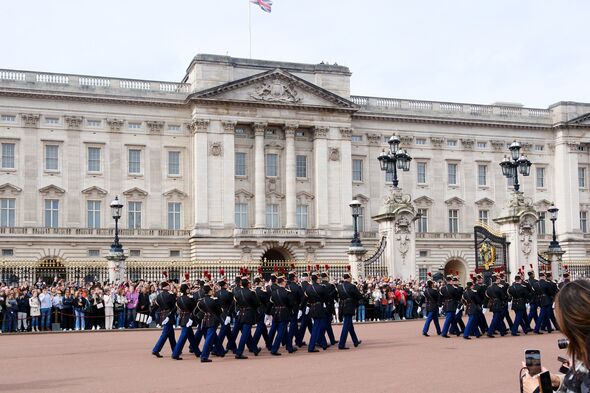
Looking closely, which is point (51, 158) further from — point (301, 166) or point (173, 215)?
point (301, 166)

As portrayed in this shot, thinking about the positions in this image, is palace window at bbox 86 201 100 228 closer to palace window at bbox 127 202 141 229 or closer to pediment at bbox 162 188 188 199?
palace window at bbox 127 202 141 229

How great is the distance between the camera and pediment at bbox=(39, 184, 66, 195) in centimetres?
5547

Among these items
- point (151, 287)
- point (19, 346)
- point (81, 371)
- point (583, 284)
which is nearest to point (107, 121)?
point (151, 287)

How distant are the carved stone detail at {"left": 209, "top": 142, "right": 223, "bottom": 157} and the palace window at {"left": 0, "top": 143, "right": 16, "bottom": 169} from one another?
43.0 feet

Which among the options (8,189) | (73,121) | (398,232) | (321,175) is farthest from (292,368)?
(321,175)

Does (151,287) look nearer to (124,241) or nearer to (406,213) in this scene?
(406,213)

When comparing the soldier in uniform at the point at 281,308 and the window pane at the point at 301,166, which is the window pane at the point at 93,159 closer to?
the window pane at the point at 301,166

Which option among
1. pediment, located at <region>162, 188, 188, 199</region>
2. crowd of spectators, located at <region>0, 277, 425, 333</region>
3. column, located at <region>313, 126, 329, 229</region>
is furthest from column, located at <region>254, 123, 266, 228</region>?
crowd of spectators, located at <region>0, 277, 425, 333</region>

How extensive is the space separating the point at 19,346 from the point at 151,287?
29.3 feet

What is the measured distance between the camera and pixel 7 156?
181 ft

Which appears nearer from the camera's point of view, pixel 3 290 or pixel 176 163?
pixel 3 290

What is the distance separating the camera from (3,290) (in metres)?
29.0

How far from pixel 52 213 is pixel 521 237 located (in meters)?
33.4

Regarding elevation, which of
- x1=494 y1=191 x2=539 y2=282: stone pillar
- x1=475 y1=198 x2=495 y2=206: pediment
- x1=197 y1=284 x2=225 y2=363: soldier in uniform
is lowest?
x1=197 y1=284 x2=225 y2=363: soldier in uniform
